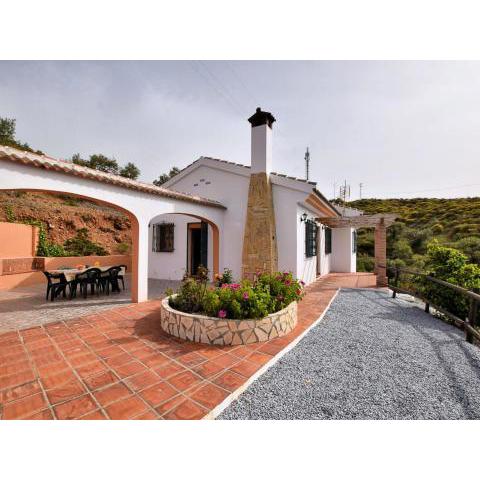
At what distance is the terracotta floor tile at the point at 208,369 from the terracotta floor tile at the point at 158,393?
1.49 feet

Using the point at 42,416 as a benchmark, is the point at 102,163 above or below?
above

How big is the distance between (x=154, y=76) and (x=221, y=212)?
5200 millimetres

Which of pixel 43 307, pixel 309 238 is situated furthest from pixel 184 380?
pixel 309 238

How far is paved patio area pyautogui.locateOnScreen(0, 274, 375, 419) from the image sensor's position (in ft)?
7.84

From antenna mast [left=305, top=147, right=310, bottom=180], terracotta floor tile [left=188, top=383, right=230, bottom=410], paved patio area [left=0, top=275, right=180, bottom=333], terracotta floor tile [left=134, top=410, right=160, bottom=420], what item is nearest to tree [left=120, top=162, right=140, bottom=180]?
antenna mast [left=305, top=147, right=310, bottom=180]

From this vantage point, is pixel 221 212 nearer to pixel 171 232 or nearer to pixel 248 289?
pixel 171 232

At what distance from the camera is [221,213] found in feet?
32.2

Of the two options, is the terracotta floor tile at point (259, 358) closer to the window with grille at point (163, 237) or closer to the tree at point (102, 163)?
the window with grille at point (163, 237)

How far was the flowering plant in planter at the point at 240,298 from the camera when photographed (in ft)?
13.5

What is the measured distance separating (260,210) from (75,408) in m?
7.29

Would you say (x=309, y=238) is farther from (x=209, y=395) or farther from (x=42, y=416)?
(x=42, y=416)

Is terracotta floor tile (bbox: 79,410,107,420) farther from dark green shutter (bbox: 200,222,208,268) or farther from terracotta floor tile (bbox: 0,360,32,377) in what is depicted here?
dark green shutter (bbox: 200,222,208,268)

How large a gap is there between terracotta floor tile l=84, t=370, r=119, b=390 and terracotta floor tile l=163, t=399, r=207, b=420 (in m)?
1.02
